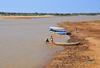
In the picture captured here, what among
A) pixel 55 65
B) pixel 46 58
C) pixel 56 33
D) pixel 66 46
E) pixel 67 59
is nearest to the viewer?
pixel 55 65

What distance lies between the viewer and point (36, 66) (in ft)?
31.0

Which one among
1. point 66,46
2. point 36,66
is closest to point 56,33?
point 66,46

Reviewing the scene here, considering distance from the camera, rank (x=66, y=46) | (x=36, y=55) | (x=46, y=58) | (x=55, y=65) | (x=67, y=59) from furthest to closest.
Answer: (x=66, y=46), (x=36, y=55), (x=46, y=58), (x=67, y=59), (x=55, y=65)

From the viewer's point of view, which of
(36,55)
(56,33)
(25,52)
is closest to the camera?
(36,55)

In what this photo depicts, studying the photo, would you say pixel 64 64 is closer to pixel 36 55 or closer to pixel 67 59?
pixel 67 59

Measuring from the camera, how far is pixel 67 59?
999 centimetres

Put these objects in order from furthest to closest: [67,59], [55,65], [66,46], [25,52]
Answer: [66,46] → [25,52] → [67,59] → [55,65]

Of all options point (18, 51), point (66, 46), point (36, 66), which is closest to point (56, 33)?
point (66, 46)

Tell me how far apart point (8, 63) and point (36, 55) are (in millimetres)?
2611

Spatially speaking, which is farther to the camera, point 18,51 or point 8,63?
point 18,51

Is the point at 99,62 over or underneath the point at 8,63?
over

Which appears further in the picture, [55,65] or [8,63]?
[8,63]

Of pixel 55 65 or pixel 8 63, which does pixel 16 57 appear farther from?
pixel 55 65

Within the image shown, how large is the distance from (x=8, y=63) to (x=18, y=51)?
2.85m
